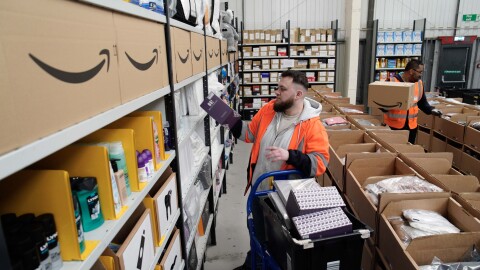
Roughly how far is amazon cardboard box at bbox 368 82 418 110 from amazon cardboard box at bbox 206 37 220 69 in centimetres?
219

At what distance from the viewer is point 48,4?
0.73 meters

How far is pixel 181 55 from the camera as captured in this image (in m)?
1.99

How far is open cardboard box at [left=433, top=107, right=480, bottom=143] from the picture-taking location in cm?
444

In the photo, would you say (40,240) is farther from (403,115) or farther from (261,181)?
(403,115)

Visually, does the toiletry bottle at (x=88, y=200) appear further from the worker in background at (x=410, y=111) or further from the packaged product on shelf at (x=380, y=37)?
the packaged product on shelf at (x=380, y=37)

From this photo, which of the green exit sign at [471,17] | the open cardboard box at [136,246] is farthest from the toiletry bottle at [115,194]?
the green exit sign at [471,17]

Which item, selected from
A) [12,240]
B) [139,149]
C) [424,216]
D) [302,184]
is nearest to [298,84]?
[302,184]

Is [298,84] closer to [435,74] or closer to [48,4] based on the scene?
[48,4]

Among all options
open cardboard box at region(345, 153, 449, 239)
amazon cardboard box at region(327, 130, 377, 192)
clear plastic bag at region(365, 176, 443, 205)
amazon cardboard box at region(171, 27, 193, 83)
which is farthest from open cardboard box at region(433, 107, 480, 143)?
amazon cardboard box at region(171, 27, 193, 83)

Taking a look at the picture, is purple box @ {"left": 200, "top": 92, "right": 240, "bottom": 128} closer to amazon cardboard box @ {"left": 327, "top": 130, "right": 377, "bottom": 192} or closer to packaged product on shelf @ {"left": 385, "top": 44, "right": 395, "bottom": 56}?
amazon cardboard box @ {"left": 327, "top": 130, "right": 377, "bottom": 192}

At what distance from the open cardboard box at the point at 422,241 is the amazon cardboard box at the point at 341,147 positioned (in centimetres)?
76

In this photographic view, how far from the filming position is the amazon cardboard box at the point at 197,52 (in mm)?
2357

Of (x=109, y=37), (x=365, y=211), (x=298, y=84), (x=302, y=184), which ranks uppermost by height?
(x=109, y=37)

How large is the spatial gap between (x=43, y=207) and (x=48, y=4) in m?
0.48
